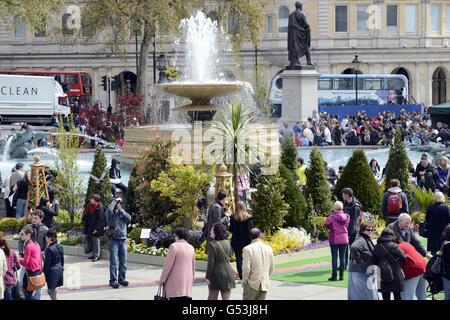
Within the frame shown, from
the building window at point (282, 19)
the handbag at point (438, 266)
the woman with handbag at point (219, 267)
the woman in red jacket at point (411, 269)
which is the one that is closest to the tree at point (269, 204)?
the woman with handbag at point (219, 267)

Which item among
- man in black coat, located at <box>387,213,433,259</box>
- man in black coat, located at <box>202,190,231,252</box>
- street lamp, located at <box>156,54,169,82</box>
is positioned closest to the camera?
man in black coat, located at <box>387,213,433,259</box>

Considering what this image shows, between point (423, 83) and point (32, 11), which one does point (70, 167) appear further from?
point (423, 83)

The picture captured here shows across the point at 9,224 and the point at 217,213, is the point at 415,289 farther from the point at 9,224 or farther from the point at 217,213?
the point at 9,224

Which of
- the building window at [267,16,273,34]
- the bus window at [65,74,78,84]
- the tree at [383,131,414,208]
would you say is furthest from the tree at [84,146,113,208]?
the building window at [267,16,273,34]

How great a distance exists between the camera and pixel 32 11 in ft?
150

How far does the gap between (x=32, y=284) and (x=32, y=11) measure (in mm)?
35490

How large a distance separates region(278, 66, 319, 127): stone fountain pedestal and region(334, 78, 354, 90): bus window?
1947 centimetres

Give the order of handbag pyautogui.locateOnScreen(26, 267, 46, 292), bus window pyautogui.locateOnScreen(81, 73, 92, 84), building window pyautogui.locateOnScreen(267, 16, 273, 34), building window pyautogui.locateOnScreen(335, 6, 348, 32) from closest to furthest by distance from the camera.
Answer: handbag pyautogui.locateOnScreen(26, 267, 46, 292) < bus window pyautogui.locateOnScreen(81, 73, 92, 84) < building window pyautogui.locateOnScreen(267, 16, 273, 34) < building window pyautogui.locateOnScreen(335, 6, 348, 32)

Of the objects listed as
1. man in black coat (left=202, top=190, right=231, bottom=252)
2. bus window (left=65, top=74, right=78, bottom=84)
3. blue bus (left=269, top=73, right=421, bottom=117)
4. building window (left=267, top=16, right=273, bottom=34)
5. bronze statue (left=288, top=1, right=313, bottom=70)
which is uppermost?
building window (left=267, top=16, right=273, bottom=34)

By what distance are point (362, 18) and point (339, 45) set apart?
2.76 meters

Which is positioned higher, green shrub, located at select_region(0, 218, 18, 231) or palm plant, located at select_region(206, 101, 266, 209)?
palm plant, located at select_region(206, 101, 266, 209)

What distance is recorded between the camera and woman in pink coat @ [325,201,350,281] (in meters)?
14.6

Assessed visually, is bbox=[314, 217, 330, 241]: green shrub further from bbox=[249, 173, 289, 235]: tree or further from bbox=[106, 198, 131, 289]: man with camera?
bbox=[106, 198, 131, 289]: man with camera
